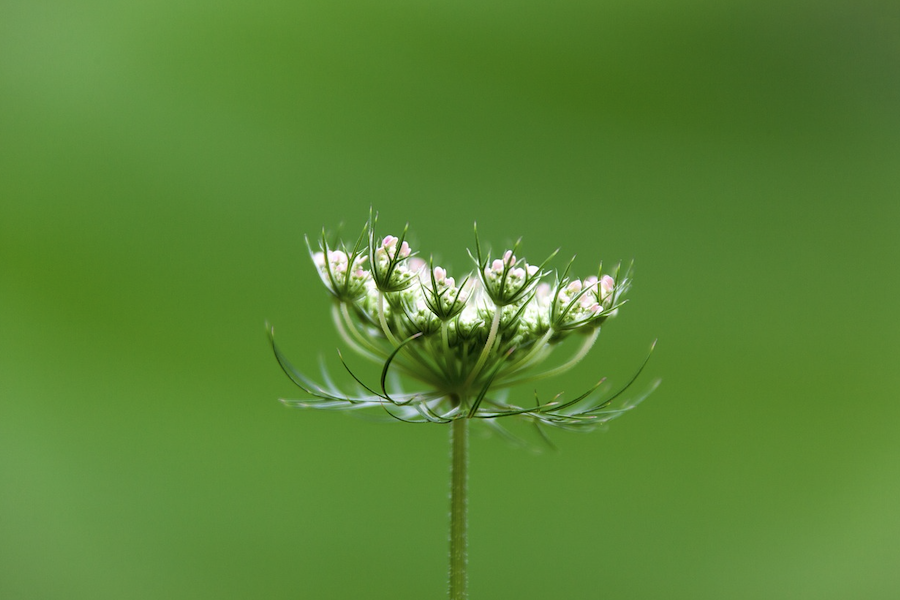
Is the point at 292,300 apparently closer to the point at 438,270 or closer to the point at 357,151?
the point at 357,151

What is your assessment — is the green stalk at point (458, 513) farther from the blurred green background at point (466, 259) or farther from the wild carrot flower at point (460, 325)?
the blurred green background at point (466, 259)

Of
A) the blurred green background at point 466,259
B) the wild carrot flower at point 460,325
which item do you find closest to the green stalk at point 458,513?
the wild carrot flower at point 460,325

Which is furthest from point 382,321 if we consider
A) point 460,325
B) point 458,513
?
point 458,513

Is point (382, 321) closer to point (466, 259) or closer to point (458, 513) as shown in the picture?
point (458, 513)

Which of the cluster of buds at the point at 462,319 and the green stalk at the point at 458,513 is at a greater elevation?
the cluster of buds at the point at 462,319

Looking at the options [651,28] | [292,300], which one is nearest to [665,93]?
[651,28]

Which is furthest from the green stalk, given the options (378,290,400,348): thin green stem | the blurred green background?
the blurred green background

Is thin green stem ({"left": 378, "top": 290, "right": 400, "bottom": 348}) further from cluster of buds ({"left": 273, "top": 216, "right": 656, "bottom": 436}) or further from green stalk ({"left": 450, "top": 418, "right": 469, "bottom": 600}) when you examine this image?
green stalk ({"left": 450, "top": 418, "right": 469, "bottom": 600})
